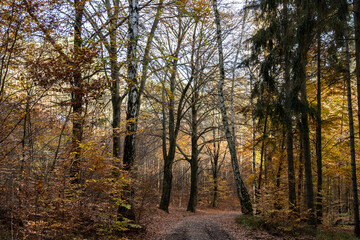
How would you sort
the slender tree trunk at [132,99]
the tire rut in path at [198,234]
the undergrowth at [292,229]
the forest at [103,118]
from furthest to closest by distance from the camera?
the slender tree trunk at [132,99], the tire rut in path at [198,234], the undergrowth at [292,229], the forest at [103,118]

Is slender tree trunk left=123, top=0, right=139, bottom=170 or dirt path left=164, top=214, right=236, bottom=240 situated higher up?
slender tree trunk left=123, top=0, right=139, bottom=170

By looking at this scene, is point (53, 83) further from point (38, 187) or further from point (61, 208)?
point (61, 208)

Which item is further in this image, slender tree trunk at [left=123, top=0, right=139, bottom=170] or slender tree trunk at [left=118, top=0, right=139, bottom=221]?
slender tree trunk at [left=123, top=0, right=139, bottom=170]

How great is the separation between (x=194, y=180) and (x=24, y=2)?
46.5 ft

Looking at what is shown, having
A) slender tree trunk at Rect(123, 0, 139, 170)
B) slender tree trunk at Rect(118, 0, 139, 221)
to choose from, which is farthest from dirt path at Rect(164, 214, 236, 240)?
slender tree trunk at Rect(123, 0, 139, 170)

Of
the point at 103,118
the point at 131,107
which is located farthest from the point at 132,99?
the point at 103,118

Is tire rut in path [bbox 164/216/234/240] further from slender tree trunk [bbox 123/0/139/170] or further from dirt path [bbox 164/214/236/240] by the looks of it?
slender tree trunk [bbox 123/0/139/170]

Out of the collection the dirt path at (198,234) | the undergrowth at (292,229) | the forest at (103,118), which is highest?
the forest at (103,118)

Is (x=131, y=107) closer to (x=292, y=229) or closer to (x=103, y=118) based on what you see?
(x=103, y=118)

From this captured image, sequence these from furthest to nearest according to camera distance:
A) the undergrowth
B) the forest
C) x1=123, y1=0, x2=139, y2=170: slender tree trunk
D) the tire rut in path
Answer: x1=123, y1=0, x2=139, y2=170: slender tree trunk < the tire rut in path < the undergrowth < the forest

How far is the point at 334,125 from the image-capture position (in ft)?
34.7

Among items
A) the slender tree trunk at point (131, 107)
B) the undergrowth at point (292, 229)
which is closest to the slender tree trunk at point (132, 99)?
the slender tree trunk at point (131, 107)

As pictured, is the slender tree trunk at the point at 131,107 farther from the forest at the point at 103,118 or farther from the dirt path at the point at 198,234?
the dirt path at the point at 198,234

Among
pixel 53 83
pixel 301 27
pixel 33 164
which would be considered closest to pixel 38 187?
pixel 33 164
